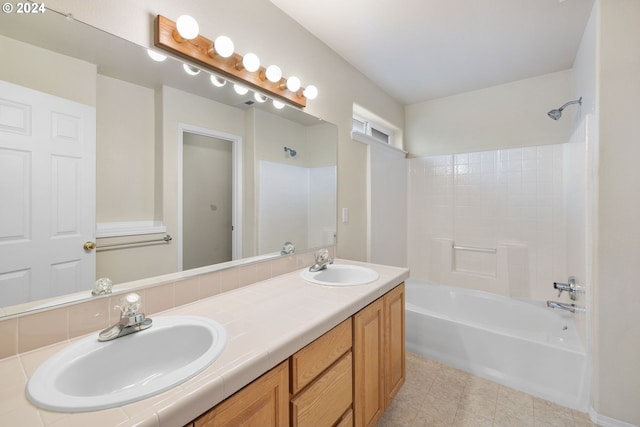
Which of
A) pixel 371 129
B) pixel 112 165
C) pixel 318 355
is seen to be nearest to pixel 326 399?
pixel 318 355

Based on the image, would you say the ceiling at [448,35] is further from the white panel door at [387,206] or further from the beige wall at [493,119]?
the white panel door at [387,206]

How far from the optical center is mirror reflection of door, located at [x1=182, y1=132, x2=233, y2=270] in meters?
1.22

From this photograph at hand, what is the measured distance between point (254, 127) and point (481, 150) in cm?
252

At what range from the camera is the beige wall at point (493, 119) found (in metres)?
2.50

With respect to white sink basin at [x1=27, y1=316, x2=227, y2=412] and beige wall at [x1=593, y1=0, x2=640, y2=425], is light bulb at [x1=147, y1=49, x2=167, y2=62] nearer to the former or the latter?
white sink basin at [x1=27, y1=316, x2=227, y2=412]

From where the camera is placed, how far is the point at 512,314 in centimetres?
243

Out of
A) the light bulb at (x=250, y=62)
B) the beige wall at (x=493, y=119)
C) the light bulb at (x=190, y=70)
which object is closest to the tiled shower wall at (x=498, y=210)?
the beige wall at (x=493, y=119)

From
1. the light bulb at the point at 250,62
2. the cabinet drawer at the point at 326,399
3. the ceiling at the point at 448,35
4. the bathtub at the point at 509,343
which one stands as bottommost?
the bathtub at the point at 509,343

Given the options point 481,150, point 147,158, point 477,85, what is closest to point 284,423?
point 147,158

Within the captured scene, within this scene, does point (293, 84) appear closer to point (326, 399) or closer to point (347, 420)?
point (326, 399)

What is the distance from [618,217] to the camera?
1473 millimetres

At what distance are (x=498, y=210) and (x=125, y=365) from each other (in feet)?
10.3

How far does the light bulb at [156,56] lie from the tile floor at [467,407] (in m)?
2.19

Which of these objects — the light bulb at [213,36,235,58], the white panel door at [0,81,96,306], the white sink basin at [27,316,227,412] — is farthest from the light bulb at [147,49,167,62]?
the white sink basin at [27,316,227,412]
